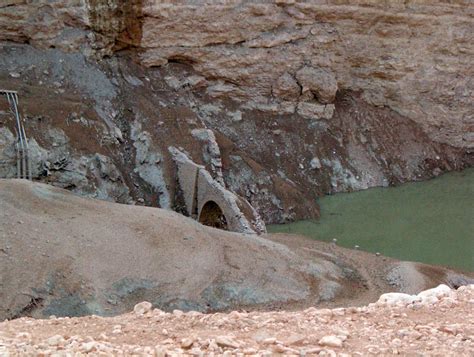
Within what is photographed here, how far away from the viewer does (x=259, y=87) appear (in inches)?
1348

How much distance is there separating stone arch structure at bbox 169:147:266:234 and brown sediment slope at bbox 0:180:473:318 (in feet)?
10.8

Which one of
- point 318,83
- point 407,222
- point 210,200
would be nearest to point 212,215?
point 210,200

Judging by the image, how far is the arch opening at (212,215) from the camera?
24547 millimetres

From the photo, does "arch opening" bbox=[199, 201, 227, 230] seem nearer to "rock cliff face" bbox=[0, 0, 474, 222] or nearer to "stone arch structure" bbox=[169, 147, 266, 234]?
"stone arch structure" bbox=[169, 147, 266, 234]

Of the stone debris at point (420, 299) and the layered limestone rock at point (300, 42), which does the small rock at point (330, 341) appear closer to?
the stone debris at point (420, 299)

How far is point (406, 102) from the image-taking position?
3706 centimetres

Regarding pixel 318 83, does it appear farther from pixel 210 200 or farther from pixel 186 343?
pixel 186 343

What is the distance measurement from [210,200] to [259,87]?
1143cm

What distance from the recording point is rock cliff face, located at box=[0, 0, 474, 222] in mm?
28078

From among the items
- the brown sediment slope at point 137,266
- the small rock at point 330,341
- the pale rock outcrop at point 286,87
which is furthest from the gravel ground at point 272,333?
the pale rock outcrop at point 286,87

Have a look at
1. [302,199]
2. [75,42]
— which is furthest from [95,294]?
[75,42]

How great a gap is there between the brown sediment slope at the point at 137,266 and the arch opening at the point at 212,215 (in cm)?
521

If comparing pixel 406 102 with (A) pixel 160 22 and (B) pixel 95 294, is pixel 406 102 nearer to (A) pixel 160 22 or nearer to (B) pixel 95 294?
(A) pixel 160 22

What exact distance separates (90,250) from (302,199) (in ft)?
49.8
